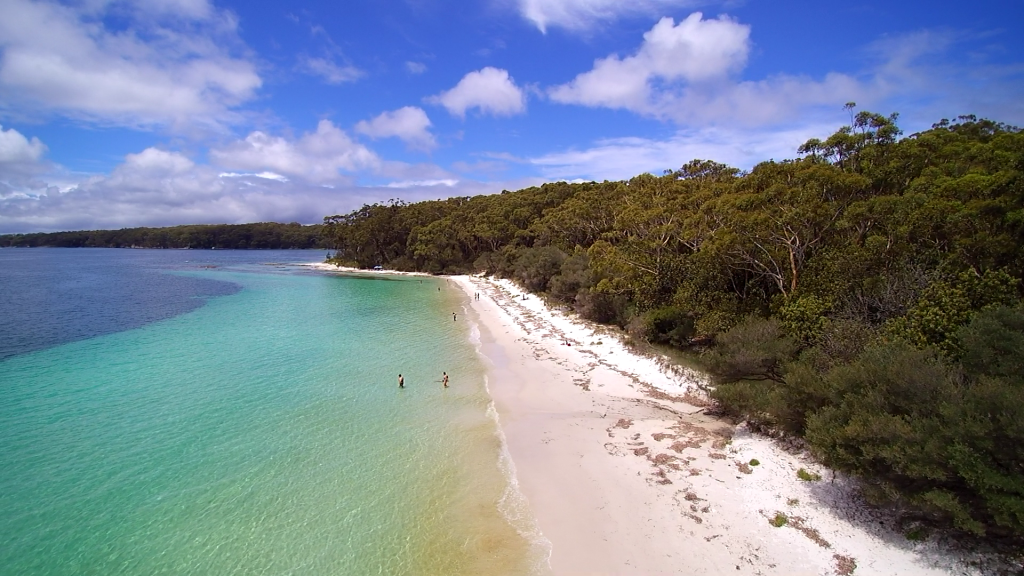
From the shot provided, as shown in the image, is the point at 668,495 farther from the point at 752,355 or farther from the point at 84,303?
the point at 84,303

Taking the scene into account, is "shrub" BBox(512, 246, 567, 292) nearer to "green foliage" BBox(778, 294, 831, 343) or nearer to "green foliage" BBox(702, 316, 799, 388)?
"green foliage" BBox(778, 294, 831, 343)

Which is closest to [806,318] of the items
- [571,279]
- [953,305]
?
[953,305]

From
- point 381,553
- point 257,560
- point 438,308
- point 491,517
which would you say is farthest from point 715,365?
point 438,308

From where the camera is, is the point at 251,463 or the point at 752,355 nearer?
the point at 251,463

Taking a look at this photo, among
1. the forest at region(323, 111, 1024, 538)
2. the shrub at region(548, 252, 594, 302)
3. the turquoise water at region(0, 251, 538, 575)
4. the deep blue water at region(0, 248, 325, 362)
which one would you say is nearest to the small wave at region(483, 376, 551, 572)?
the turquoise water at region(0, 251, 538, 575)

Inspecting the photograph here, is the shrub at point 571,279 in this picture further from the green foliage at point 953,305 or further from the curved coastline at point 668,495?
the green foliage at point 953,305

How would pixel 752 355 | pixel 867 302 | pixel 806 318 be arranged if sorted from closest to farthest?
pixel 752 355 < pixel 867 302 < pixel 806 318

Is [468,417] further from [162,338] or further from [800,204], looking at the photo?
[162,338]
